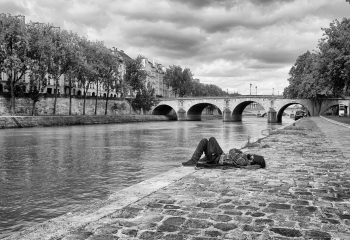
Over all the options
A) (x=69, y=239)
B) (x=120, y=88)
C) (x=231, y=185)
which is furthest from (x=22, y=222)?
(x=120, y=88)

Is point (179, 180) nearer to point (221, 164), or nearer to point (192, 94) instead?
point (221, 164)

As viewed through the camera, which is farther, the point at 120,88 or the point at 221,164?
the point at 120,88

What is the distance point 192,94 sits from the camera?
140 metres

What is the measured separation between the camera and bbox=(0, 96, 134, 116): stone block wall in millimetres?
58059

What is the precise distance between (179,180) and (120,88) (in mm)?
67973

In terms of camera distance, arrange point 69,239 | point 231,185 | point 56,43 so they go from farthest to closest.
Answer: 1. point 56,43
2. point 231,185
3. point 69,239

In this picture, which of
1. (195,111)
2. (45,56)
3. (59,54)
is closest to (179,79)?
(195,111)

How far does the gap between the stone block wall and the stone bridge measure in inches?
554

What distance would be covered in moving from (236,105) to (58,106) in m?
44.2

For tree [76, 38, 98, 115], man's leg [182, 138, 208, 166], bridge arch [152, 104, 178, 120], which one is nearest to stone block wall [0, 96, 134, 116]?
tree [76, 38, 98, 115]

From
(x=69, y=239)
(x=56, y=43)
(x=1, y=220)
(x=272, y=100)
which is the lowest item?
(x=1, y=220)

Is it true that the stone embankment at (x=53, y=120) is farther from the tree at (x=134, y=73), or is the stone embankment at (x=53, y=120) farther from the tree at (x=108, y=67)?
the tree at (x=134, y=73)

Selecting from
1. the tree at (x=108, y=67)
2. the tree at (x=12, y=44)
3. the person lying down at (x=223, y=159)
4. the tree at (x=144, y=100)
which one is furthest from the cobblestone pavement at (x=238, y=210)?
the tree at (x=144, y=100)

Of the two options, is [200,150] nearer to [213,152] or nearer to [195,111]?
[213,152]
